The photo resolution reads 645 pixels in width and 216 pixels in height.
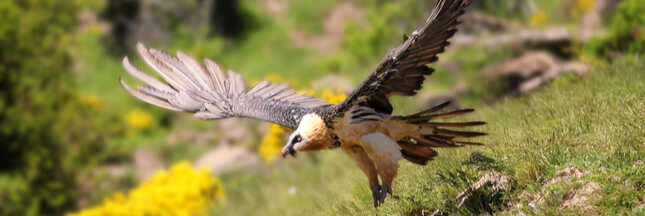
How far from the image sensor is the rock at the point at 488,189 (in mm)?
4938

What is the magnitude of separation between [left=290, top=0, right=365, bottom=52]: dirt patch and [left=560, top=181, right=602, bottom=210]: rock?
18863mm

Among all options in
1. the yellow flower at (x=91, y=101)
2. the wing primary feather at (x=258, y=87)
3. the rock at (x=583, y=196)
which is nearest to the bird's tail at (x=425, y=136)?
the rock at (x=583, y=196)

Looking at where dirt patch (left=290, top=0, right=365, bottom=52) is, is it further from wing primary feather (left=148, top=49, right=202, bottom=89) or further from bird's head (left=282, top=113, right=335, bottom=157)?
bird's head (left=282, top=113, right=335, bottom=157)

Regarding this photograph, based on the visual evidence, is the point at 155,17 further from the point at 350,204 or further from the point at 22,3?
the point at 350,204

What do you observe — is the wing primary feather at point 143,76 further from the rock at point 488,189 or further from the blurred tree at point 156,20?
the blurred tree at point 156,20

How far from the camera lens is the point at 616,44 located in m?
11.3

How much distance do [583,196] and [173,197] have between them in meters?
8.32

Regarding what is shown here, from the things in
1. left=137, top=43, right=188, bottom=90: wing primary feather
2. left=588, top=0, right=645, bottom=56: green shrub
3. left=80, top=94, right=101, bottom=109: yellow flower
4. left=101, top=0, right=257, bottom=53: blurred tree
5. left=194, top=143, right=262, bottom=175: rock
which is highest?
left=101, top=0, right=257, bottom=53: blurred tree

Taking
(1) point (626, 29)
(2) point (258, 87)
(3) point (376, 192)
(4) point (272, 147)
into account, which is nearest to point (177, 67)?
(2) point (258, 87)

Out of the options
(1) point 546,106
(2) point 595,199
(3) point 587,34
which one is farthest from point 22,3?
(2) point 595,199

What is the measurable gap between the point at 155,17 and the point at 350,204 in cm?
1806

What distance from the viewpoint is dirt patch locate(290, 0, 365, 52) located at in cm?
2352

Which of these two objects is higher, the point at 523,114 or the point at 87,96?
the point at 87,96

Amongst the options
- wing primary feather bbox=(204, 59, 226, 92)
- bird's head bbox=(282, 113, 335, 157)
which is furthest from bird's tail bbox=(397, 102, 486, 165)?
wing primary feather bbox=(204, 59, 226, 92)
